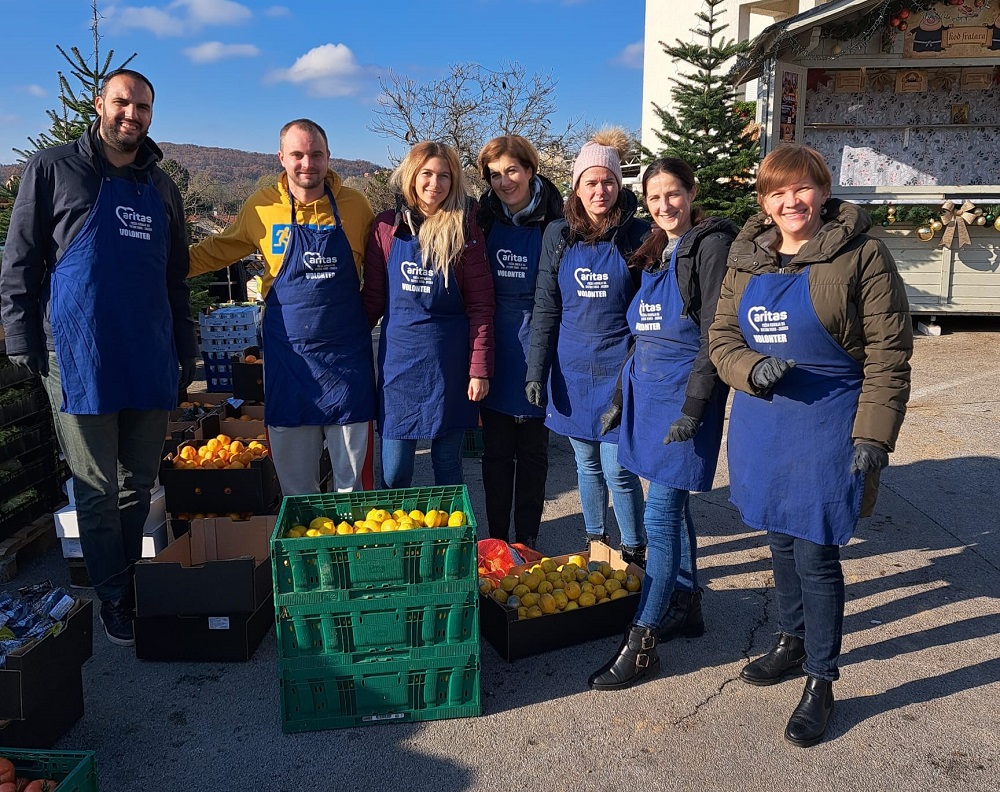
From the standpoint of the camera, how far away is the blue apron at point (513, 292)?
4371 millimetres

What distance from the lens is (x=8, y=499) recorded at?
493 cm

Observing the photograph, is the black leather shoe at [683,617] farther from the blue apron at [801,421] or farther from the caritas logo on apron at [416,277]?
the caritas logo on apron at [416,277]

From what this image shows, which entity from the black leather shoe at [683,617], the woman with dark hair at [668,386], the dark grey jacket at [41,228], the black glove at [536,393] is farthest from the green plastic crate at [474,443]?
the dark grey jacket at [41,228]

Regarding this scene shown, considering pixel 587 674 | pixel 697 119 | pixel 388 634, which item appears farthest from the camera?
pixel 697 119

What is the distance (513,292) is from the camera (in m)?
4.38

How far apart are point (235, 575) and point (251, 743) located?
766 millimetres

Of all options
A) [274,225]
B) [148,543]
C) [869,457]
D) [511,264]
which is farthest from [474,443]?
[869,457]

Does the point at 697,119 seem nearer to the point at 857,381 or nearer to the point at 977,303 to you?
the point at 977,303

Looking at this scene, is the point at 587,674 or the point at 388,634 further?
the point at 587,674

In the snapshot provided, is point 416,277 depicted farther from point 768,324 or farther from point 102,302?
point 768,324

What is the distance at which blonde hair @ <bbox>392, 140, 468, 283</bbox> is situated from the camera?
4.04 m

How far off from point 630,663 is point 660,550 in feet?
1.61

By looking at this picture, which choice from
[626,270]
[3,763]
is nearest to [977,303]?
[626,270]

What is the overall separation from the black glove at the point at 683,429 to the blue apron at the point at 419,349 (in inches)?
51.4
